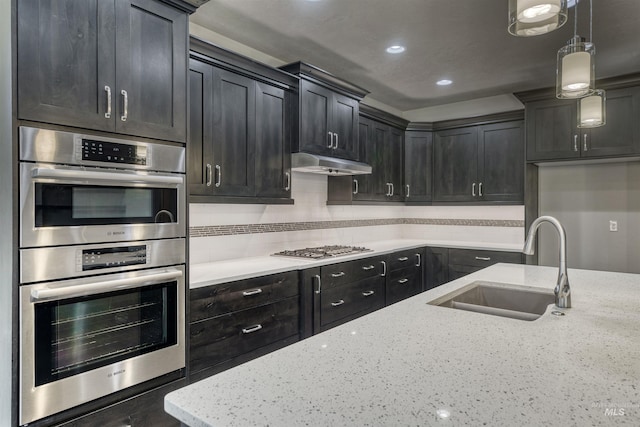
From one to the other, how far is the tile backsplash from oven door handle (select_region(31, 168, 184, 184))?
2.98 feet

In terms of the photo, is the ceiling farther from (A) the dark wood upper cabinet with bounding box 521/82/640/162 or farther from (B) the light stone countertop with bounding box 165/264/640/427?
(B) the light stone countertop with bounding box 165/264/640/427

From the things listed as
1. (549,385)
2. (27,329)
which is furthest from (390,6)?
(27,329)

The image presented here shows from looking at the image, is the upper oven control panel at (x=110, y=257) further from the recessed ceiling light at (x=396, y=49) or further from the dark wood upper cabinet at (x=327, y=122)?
the recessed ceiling light at (x=396, y=49)

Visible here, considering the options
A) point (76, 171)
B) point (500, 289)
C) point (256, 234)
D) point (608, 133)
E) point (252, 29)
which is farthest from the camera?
point (608, 133)

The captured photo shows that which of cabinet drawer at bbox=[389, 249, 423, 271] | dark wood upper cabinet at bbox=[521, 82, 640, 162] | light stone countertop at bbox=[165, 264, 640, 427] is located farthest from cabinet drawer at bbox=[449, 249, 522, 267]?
light stone countertop at bbox=[165, 264, 640, 427]

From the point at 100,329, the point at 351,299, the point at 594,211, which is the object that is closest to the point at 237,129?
the point at 100,329

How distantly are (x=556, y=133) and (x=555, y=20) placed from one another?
3.19 m

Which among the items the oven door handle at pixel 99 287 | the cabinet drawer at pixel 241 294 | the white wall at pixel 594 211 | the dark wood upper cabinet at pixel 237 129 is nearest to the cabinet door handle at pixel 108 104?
the dark wood upper cabinet at pixel 237 129

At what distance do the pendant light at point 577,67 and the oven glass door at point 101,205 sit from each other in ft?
6.35

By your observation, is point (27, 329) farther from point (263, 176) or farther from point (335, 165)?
point (335, 165)

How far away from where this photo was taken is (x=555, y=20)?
52.8 inches

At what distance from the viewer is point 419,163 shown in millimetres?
4996

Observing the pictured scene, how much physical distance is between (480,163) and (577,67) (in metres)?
3.13

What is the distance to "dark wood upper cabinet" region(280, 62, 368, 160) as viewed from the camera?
3.24m
